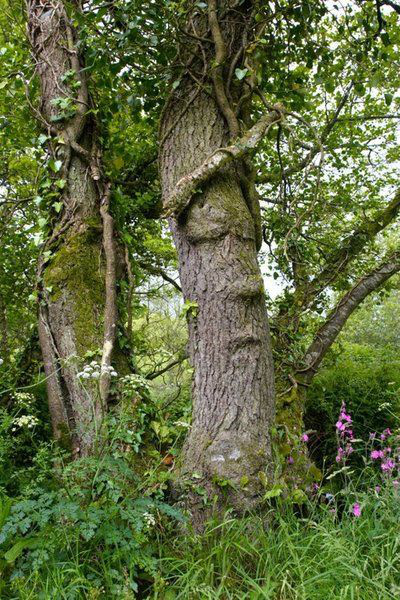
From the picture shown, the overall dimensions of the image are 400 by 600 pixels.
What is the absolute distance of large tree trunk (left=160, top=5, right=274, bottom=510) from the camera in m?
2.59

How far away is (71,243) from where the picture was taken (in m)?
3.32

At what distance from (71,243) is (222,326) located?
1317mm

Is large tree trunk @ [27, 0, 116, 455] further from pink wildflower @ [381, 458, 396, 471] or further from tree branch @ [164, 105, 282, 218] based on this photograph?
pink wildflower @ [381, 458, 396, 471]

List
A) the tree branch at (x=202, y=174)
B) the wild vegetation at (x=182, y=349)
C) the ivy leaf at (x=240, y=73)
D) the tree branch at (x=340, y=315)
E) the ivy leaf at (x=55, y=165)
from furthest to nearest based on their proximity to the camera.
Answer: the tree branch at (x=340, y=315), the ivy leaf at (x=55, y=165), the ivy leaf at (x=240, y=73), the tree branch at (x=202, y=174), the wild vegetation at (x=182, y=349)

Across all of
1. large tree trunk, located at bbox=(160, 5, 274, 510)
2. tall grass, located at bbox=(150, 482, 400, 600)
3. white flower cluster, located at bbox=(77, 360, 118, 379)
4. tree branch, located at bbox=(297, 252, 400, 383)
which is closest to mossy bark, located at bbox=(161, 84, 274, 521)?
large tree trunk, located at bbox=(160, 5, 274, 510)

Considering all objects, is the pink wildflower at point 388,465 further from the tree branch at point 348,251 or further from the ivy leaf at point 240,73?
the ivy leaf at point 240,73

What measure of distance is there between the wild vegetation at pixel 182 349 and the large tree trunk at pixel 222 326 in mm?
12

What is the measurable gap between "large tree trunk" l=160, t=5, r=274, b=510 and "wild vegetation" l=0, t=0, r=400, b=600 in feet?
0.04

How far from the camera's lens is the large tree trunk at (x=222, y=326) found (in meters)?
2.59

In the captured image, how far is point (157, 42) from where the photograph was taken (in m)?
3.24

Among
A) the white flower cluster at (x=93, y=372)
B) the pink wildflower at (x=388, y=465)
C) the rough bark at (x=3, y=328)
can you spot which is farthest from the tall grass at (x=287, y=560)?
the rough bark at (x=3, y=328)

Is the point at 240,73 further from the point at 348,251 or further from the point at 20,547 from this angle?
the point at 20,547

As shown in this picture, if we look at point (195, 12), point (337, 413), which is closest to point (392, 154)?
point (337, 413)

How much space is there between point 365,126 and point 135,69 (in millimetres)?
4118
